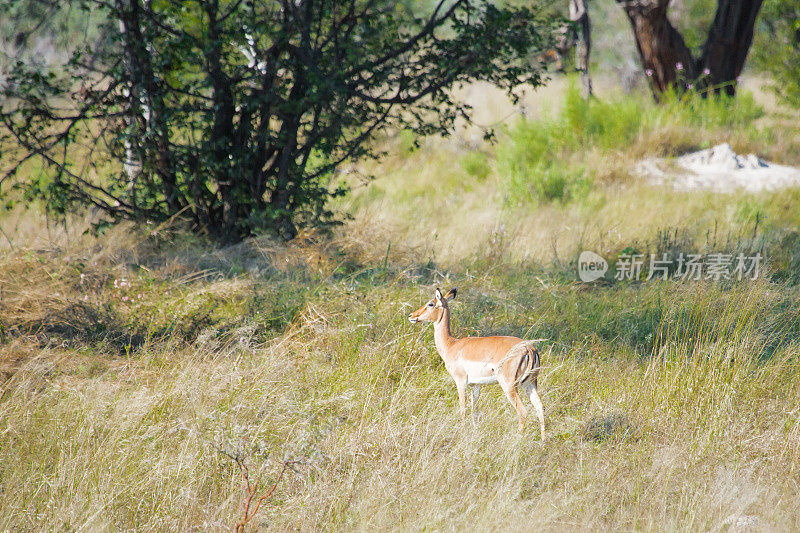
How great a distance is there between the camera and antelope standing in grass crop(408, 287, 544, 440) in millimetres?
3447

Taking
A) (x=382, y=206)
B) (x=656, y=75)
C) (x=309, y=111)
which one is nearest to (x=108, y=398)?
(x=309, y=111)

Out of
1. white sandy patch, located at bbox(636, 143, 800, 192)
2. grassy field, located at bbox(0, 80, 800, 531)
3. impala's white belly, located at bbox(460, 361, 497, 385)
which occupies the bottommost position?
white sandy patch, located at bbox(636, 143, 800, 192)

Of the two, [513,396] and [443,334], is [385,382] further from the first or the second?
[513,396]

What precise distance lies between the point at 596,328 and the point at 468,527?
99.7 inches

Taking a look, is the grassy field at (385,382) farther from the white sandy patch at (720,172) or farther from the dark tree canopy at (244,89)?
the white sandy patch at (720,172)

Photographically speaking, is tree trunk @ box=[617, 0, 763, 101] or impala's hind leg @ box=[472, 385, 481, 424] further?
tree trunk @ box=[617, 0, 763, 101]

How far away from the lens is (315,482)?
350 centimetres

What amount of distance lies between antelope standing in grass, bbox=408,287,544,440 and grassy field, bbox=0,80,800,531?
243 mm

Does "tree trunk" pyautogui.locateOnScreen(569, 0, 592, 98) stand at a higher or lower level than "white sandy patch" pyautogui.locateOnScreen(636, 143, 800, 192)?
higher

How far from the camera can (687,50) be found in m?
13.1

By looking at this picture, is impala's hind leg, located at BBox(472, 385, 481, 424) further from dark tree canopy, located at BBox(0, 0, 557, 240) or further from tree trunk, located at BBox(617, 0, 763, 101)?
tree trunk, located at BBox(617, 0, 763, 101)

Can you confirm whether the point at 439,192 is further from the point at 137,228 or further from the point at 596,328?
the point at 596,328

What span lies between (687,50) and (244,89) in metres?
9.82

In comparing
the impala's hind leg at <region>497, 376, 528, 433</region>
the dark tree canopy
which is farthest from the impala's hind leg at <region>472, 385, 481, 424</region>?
the dark tree canopy
